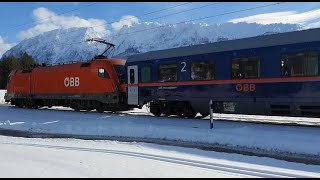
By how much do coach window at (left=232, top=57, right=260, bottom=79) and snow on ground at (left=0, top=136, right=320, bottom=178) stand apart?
619 cm

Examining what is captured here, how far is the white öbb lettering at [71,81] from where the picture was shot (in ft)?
84.1

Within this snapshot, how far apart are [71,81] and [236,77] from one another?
12.6 metres

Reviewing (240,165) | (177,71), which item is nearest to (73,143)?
(240,165)

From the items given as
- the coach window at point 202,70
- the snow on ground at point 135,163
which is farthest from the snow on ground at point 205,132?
the coach window at point 202,70

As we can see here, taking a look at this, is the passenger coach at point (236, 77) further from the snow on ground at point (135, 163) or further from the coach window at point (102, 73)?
the snow on ground at point (135, 163)

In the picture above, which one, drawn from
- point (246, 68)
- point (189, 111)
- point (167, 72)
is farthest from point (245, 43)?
point (167, 72)

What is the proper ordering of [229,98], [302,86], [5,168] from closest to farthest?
[5,168] → [302,86] → [229,98]

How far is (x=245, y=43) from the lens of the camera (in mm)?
16641

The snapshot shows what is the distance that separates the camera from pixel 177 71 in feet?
63.6

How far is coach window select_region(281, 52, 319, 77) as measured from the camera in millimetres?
14516

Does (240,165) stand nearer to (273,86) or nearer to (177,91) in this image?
(273,86)

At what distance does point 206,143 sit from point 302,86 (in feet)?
15.2

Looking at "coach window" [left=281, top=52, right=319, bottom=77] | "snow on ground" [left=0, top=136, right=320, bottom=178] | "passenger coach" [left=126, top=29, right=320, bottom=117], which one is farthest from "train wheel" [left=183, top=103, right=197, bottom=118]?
"snow on ground" [left=0, top=136, right=320, bottom=178]

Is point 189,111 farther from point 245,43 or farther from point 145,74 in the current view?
point 245,43
